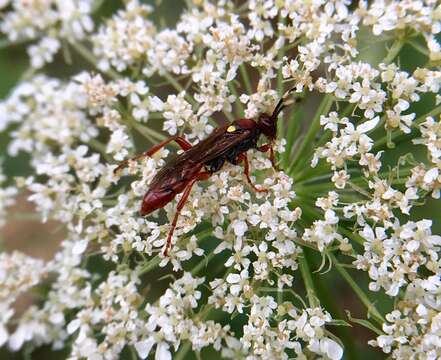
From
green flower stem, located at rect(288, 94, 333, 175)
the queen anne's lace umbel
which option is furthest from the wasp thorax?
green flower stem, located at rect(288, 94, 333, 175)

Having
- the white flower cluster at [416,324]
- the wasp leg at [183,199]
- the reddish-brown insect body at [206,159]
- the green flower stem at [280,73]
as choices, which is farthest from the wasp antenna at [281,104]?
the white flower cluster at [416,324]

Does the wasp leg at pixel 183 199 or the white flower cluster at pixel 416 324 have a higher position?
the wasp leg at pixel 183 199

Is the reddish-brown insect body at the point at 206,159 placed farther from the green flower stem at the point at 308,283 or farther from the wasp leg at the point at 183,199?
the green flower stem at the point at 308,283

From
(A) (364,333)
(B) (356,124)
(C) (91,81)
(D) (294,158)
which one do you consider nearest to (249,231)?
(D) (294,158)

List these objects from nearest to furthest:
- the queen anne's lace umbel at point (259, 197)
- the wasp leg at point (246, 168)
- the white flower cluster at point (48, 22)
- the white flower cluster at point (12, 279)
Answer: the queen anne's lace umbel at point (259, 197) → the wasp leg at point (246, 168) → the white flower cluster at point (12, 279) → the white flower cluster at point (48, 22)

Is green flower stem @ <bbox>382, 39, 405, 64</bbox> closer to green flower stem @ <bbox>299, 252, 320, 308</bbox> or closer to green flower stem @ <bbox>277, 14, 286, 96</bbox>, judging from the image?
green flower stem @ <bbox>277, 14, 286, 96</bbox>

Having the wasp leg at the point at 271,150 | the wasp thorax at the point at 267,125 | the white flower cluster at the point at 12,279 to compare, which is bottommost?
the white flower cluster at the point at 12,279

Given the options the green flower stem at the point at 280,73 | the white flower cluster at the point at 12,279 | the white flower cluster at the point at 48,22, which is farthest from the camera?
the white flower cluster at the point at 48,22
